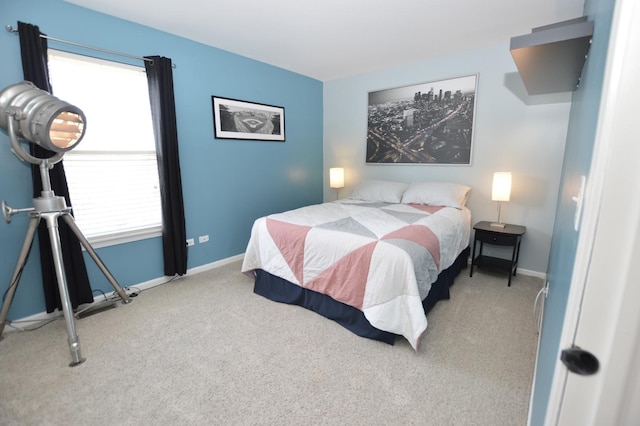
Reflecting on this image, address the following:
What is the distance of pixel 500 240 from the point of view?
2869 mm

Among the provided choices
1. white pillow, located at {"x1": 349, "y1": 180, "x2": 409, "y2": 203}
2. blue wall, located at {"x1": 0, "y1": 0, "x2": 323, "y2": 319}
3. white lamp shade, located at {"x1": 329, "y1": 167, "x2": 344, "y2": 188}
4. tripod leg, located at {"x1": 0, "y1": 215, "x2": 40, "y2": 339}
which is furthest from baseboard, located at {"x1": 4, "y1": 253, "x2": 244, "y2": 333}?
white pillow, located at {"x1": 349, "y1": 180, "x2": 409, "y2": 203}

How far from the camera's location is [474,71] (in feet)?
10.5

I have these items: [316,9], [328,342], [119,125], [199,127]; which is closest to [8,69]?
[119,125]

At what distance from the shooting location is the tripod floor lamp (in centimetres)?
176

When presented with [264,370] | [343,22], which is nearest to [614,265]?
[264,370]

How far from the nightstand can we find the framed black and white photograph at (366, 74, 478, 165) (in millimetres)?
886

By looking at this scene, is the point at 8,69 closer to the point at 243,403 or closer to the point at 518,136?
the point at 243,403

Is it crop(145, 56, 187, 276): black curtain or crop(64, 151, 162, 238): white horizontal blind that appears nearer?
crop(64, 151, 162, 238): white horizontal blind

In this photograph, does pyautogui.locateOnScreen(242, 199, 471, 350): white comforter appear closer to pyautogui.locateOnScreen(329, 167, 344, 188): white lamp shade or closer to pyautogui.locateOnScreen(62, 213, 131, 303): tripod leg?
pyautogui.locateOnScreen(62, 213, 131, 303): tripod leg

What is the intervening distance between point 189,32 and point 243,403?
3202mm

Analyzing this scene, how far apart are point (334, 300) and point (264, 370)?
0.73 m

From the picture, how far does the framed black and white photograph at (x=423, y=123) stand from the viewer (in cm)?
332

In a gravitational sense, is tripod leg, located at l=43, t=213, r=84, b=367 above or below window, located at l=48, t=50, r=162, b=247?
below

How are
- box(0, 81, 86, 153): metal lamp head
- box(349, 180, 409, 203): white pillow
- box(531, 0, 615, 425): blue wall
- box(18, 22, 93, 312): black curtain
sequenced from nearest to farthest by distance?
box(531, 0, 615, 425): blue wall < box(0, 81, 86, 153): metal lamp head < box(18, 22, 93, 312): black curtain < box(349, 180, 409, 203): white pillow
